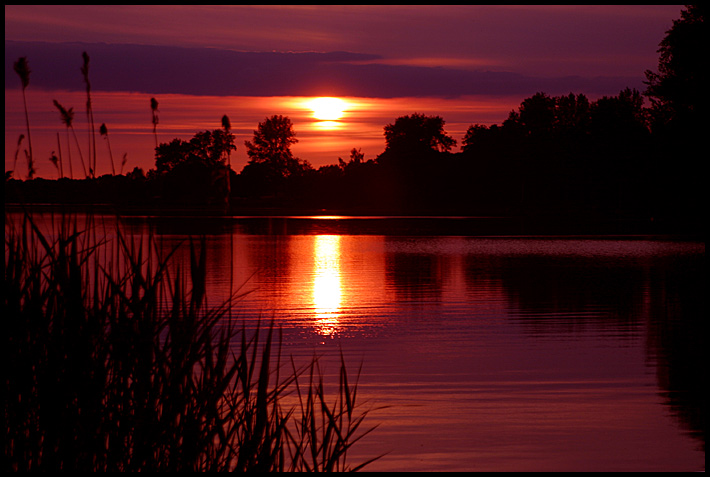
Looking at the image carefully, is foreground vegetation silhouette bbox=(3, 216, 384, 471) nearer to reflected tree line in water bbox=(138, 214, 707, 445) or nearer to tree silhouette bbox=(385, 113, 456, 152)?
reflected tree line in water bbox=(138, 214, 707, 445)

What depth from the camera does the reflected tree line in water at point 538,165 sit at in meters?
54.8

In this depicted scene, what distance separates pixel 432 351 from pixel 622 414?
388 centimetres

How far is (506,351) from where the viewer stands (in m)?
12.6

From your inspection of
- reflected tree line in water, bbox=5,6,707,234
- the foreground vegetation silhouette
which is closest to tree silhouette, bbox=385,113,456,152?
reflected tree line in water, bbox=5,6,707,234

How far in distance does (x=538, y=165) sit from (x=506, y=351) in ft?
309

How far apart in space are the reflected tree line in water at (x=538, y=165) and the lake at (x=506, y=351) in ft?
66.1

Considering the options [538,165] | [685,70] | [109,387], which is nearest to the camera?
[109,387]

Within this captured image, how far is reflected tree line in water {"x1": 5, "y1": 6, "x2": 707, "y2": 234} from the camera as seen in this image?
54.8m

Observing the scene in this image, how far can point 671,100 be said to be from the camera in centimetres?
5484

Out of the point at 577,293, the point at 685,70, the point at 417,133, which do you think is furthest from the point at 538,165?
the point at 577,293

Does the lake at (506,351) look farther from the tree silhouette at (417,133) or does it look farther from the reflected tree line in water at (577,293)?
the tree silhouette at (417,133)

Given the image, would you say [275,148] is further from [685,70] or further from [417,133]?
[685,70]

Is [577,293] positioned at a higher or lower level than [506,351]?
lower

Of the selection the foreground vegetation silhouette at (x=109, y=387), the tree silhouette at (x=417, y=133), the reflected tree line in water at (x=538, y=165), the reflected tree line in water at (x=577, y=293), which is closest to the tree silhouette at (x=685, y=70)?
the reflected tree line in water at (x=538, y=165)
